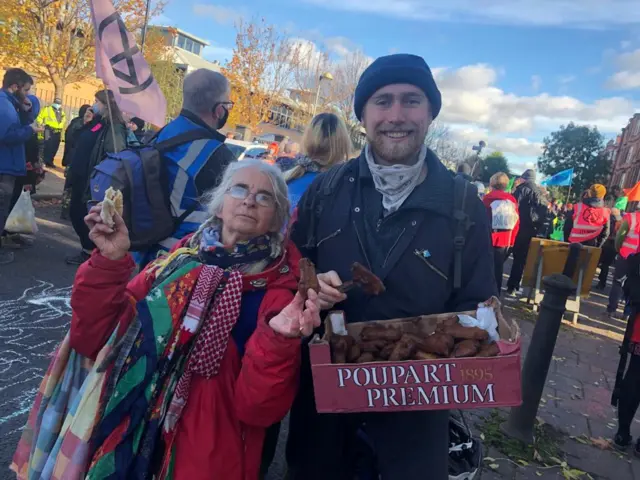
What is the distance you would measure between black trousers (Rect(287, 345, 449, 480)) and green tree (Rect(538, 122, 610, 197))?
5729 centimetres

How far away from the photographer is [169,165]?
2941 mm

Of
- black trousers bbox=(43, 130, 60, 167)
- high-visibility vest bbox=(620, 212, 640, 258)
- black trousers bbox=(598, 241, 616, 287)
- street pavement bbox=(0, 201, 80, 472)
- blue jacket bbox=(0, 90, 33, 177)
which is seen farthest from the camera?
black trousers bbox=(43, 130, 60, 167)

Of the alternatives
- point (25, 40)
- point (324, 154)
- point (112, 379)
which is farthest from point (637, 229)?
point (25, 40)

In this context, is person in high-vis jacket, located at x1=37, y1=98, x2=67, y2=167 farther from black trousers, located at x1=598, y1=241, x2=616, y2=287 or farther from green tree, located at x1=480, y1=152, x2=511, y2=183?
green tree, located at x1=480, y1=152, x2=511, y2=183

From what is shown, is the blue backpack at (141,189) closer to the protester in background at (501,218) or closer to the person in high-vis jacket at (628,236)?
the person in high-vis jacket at (628,236)

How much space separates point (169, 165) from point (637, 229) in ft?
14.9

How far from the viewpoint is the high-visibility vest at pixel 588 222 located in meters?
9.10

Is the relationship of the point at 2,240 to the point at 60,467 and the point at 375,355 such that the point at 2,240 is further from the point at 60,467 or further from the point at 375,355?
the point at 375,355

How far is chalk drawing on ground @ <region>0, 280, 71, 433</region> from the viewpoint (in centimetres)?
337

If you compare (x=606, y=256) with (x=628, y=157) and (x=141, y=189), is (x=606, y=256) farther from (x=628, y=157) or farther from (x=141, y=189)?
(x=628, y=157)

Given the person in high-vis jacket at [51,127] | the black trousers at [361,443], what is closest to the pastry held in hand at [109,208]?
the black trousers at [361,443]

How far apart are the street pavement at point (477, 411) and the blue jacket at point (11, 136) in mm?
1170

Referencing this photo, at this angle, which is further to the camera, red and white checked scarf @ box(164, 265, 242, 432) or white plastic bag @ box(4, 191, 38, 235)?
white plastic bag @ box(4, 191, 38, 235)

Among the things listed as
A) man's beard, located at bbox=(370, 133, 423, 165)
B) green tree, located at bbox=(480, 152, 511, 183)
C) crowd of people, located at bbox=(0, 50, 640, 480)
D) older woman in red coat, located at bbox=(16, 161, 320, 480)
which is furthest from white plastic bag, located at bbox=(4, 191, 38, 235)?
green tree, located at bbox=(480, 152, 511, 183)
